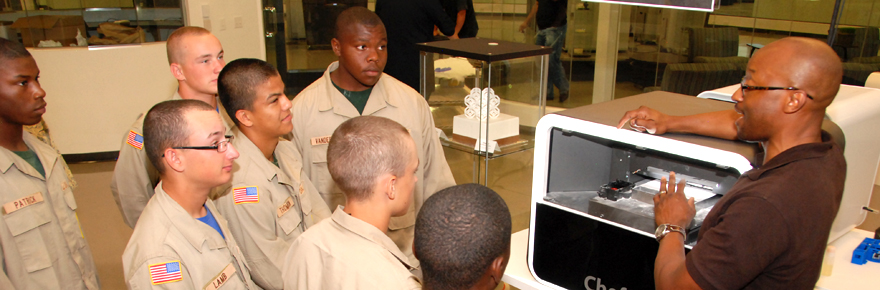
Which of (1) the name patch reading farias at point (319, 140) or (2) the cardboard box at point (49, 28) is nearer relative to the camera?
(1) the name patch reading farias at point (319, 140)

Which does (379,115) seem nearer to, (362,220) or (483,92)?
(483,92)

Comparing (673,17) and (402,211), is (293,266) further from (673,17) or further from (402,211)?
(673,17)

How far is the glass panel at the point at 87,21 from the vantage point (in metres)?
4.73

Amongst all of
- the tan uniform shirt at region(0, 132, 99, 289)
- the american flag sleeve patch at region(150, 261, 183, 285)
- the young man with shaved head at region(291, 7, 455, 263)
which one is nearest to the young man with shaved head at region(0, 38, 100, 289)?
the tan uniform shirt at region(0, 132, 99, 289)

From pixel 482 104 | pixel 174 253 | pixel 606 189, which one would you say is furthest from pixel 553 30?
pixel 174 253

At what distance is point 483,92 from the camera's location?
303 centimetres

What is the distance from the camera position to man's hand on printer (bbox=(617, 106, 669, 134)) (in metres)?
1.58

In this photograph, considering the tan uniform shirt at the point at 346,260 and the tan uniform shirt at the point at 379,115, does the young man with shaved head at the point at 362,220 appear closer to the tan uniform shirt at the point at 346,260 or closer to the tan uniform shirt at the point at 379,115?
the tan uniform shirt at the point at 346,260

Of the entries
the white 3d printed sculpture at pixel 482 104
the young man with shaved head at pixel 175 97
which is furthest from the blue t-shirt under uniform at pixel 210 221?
the white 3d printed sculpture at pixel 482 104

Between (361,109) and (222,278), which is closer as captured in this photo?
(222,278)

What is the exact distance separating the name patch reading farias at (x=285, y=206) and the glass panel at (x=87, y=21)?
3744mm

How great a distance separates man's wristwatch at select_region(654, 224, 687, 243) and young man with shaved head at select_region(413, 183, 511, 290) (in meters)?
0.45

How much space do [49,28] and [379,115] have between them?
3.83m

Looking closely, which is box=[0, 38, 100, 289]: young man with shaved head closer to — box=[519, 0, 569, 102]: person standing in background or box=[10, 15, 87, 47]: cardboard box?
box=[10, 15, 87, 47]: cardboard box
